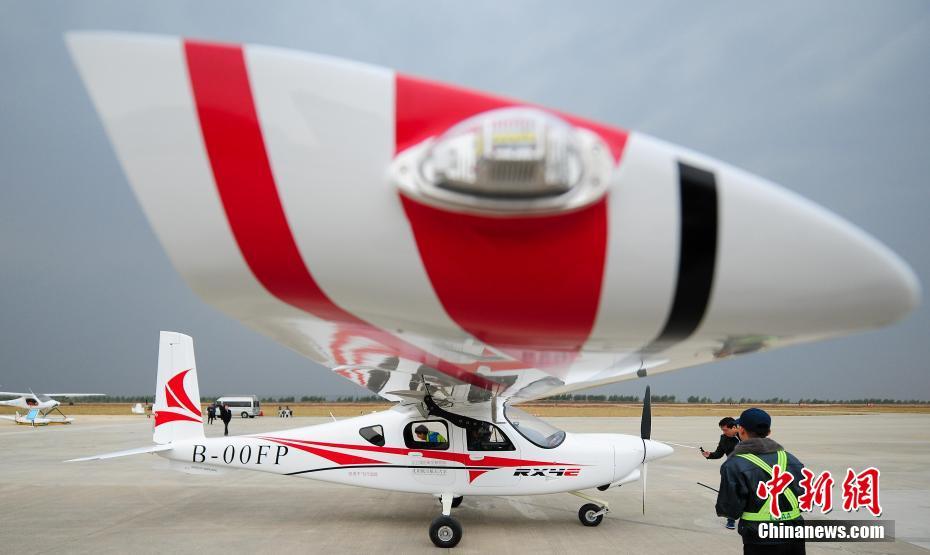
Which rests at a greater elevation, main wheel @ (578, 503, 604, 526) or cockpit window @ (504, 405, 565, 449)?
cockpit window @ (504, 405, 565, 449)

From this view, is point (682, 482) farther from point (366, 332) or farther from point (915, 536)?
point (366, 332)

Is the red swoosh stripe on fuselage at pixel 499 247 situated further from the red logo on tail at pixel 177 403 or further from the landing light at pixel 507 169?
the red logo on tail at pixel 177 403

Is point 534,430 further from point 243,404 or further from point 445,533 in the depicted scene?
point 243,404

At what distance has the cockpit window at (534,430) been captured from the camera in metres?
7.59

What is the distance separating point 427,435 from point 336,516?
96.2 inches

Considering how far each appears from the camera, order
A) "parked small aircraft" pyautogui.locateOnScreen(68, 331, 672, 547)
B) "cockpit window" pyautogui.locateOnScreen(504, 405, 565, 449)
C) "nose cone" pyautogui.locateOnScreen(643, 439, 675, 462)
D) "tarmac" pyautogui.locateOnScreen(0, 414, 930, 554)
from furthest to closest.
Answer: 1. "nose cone" pyautogui.locateOnScreen(643, 439, 675, 462)
2. "cockpit window" pyautogui.locateOnScreen(504, 405, 565, 449)
3. "parked small aircraft" pyautogui.locateOnScreen(68, 331, 672, 547)
4. "tarmac" pyautogui.locateOnScreen(0, 414, 930, 554)

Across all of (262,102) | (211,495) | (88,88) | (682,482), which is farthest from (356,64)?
(682,482)

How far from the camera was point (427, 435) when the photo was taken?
24.7ft

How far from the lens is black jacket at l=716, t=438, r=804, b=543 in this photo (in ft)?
11.5

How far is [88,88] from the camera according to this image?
43.9 inches

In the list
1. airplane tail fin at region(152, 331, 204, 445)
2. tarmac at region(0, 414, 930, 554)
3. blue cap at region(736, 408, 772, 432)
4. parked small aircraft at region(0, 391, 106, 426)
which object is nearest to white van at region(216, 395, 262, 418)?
parked small aircraft at region(0, 391, 106, 426)

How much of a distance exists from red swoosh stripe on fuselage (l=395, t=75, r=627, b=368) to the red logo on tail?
8.58 metres

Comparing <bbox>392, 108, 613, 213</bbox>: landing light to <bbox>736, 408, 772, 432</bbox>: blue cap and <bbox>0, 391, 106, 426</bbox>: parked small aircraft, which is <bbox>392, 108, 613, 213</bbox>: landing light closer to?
<bbox>736, 408, 772, 432</bbox>: blue cap

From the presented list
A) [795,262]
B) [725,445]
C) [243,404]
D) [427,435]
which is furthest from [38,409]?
[795,262]
